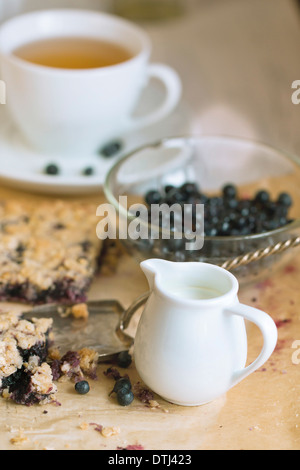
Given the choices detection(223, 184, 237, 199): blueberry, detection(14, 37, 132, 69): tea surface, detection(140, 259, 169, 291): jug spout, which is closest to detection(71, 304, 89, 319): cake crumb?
detection(140, 259, 169, 291): jug spout

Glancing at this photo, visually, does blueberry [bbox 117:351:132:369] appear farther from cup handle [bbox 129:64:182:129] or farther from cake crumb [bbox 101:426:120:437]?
cup handle [bbox 129:64:182:129]

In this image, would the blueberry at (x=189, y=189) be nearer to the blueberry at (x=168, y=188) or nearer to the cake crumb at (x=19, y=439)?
the blueberry at (x=168, y=188)

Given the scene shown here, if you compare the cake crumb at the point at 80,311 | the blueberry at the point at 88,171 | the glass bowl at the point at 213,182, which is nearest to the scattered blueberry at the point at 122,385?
the cake crumb at the point at 80,311

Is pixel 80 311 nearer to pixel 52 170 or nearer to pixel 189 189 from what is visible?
pixel 189 189

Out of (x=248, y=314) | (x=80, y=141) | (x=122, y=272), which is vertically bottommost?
(x=122, y=272)

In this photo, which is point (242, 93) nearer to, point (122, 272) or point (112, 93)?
point (112, 93)

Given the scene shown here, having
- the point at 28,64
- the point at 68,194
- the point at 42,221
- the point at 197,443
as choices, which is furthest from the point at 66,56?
the point at 197,443
